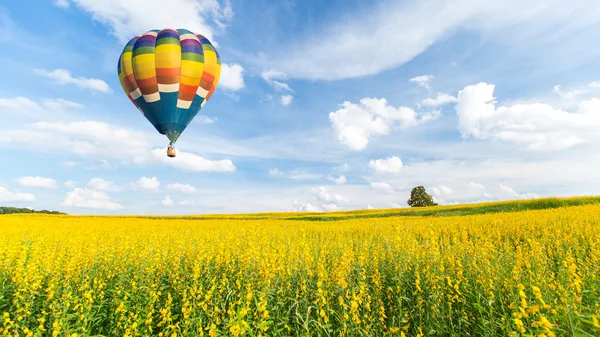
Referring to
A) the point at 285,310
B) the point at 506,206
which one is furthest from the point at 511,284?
the point at 506,206

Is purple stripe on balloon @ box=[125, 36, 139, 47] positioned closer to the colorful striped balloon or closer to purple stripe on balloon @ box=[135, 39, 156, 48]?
the colorful striped balloon

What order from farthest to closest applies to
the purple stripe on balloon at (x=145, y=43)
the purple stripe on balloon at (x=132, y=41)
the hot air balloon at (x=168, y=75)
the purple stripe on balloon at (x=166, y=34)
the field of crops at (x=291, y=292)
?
the purple stripe on balloon at (x=132, y=41), the purple stripe on balloon at (x=166, y=34), the purple stripe on balloon at (x=145, y=43), the hot air balloon at (x=168, y=75), the field of crops at (x=291, y=292)

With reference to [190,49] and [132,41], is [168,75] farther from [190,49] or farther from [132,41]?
[132,41]

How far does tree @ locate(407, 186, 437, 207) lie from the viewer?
63938mm

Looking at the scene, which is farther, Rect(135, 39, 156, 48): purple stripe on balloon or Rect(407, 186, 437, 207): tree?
Rect(407, 186, 437, 207): tree

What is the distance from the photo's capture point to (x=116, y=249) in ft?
27.0

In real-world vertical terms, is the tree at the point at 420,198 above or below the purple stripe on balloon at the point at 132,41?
below

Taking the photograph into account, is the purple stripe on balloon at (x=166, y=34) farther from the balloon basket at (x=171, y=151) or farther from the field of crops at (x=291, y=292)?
the field of crops at (x=291, y=292)

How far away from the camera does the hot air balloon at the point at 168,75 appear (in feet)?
47.5

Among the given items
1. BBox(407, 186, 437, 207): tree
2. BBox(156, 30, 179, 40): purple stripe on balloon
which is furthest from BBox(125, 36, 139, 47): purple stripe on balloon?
BBox(407, 186, 437, 207): tree

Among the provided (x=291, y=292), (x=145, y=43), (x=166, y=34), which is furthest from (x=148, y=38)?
(x=291, y=292)

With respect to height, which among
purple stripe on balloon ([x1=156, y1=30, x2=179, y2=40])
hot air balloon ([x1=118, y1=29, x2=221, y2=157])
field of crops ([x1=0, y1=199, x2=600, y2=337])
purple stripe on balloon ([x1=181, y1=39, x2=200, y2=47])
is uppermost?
purple stripe on balloon ([x1=156, y1=30, x2=179, y2=40])

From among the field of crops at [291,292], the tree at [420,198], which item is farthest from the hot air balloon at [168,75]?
the tree at [420,198]

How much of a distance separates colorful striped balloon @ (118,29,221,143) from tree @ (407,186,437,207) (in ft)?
189
